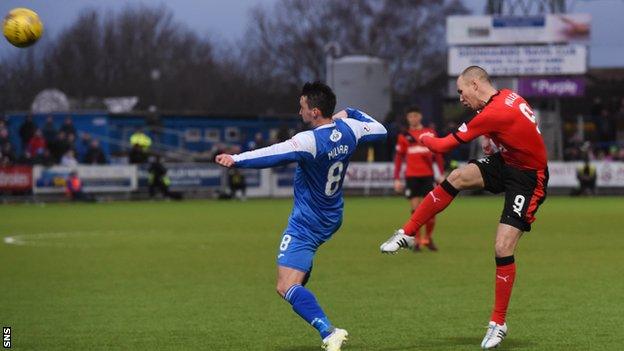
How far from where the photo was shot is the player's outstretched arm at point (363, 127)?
10.1 m

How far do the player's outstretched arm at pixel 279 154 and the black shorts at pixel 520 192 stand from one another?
6.58 ft

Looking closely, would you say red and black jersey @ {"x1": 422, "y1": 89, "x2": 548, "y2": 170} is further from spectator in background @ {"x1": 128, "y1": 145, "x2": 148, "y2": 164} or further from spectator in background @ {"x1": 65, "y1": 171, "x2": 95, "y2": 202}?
spectator in background @ {"x1": 128, "y1": 145, "x2": 148, "y2": 164}

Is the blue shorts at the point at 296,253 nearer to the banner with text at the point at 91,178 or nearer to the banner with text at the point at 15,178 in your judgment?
the banner with text at the point at 15,178

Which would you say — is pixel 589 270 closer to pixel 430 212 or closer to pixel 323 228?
pixel 430 212

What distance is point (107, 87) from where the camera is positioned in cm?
8044

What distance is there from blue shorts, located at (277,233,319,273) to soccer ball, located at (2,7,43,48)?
11.7 feet

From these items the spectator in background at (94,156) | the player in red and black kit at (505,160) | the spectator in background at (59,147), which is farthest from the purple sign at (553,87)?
the player in red and black kit at (505,160)

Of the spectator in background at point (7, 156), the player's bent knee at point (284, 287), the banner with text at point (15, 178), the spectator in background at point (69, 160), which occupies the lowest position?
the banner with text at point (15, 178)

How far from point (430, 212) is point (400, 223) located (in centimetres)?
1710

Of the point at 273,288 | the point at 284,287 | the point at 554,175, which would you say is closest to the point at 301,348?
the point at 284,287

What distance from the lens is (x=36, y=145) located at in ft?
137

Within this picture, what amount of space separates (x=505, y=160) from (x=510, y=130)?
459mm

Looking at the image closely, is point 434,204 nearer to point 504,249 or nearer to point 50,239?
point 504,249

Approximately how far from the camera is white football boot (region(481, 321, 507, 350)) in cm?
1021
